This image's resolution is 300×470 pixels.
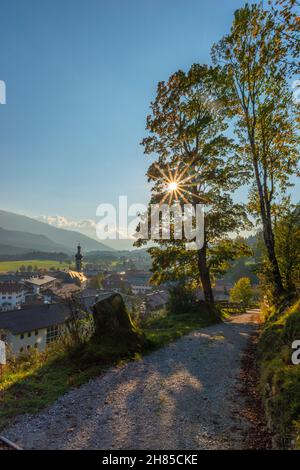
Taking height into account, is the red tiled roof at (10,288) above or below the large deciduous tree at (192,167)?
below

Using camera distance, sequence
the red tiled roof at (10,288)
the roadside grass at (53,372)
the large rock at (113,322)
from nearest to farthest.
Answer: the roadside grass at (53,372), the large rock at (113,322), the red tiled roof at (10,288)

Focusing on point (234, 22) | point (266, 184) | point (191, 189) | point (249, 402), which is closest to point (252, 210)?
point (266, 184)

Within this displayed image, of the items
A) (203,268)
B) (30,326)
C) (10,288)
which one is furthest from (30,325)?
(10,288)

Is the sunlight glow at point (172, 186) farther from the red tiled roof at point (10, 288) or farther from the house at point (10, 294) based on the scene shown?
the red tiled roof at point (10, 288)

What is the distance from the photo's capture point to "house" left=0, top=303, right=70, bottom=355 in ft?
122

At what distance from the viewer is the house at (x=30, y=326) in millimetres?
37312

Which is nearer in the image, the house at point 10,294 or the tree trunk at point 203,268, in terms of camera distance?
the tree trunk at point 203,268

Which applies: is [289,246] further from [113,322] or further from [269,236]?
[113,322]

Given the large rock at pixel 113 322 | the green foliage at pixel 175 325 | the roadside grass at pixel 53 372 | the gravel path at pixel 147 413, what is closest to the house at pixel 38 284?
the green foliage at pixel 175 325

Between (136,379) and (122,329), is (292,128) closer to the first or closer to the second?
(122,329)

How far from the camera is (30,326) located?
130 ft

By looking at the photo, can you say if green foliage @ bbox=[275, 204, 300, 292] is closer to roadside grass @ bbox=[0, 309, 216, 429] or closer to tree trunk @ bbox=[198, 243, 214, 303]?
tree trunk @ bbox=[198, 243, 214, 303]

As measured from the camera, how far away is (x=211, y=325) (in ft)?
54.2

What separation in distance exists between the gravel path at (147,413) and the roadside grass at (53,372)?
31 cm
